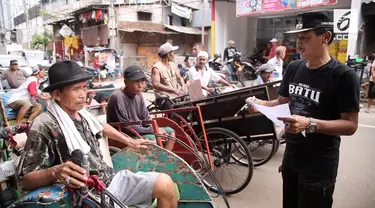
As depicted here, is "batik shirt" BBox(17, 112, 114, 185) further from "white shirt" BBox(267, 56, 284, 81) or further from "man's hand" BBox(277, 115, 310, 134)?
"white shirt" BBox(267, 56, 284, 81)

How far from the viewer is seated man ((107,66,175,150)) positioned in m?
3.30

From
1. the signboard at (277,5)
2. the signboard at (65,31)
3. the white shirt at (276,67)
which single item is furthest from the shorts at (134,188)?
the signboard at (65,31)

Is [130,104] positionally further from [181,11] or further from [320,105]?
[181,11]

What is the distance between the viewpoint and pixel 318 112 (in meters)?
1.74

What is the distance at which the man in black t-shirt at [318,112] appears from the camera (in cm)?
162

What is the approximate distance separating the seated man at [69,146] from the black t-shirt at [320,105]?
35.4 inches

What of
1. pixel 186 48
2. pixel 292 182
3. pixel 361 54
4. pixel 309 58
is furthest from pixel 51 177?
pixel 186 48

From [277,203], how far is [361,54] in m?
→ 9.29

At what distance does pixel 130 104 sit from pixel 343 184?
2895 millimetres

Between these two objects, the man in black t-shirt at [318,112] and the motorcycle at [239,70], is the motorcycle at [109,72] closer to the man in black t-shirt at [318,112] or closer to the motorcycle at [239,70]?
the motorcycle at [239,70]

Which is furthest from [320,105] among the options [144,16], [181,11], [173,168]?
[144,16]

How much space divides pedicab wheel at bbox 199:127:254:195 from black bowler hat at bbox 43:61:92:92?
2072 millimetres

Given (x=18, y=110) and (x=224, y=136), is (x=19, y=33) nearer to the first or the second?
(x=18, y=110)

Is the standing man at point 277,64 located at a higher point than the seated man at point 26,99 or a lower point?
higher
